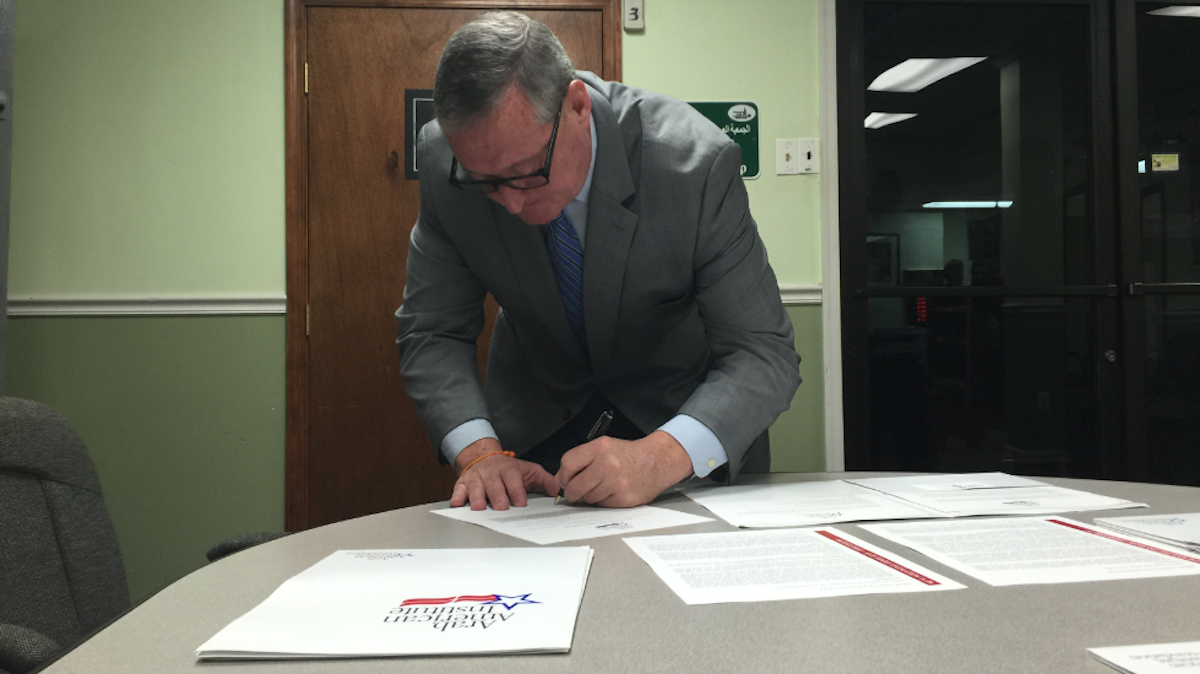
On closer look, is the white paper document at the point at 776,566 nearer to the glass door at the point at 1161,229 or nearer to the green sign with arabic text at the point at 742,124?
the green sign with arabic text at the point at 742,124

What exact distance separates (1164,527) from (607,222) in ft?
2.66

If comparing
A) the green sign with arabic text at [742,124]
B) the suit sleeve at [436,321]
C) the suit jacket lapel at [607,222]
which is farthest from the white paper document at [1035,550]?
the green sign with arabic text at [742,124]

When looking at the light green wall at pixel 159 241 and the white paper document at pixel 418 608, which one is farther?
the light green wall at pixel 159 241

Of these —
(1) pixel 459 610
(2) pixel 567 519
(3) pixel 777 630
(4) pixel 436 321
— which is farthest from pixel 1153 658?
(4) pixel 436 321

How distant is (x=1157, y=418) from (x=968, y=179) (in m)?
1.20

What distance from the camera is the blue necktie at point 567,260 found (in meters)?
1.27

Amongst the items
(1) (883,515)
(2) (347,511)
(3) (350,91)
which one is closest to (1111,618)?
(1) (883,515)

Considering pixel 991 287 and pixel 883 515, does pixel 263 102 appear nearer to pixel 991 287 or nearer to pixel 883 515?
pixel 883 515

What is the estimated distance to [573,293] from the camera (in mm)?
1303

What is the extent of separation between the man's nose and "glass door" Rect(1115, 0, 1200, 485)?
2750 mm

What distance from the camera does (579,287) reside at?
129cm

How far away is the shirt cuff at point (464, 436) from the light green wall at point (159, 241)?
167 centimetres

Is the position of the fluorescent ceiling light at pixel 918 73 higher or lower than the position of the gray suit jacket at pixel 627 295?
higher

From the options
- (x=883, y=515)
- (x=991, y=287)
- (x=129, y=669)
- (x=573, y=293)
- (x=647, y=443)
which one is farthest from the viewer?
(x=991, y=287)
